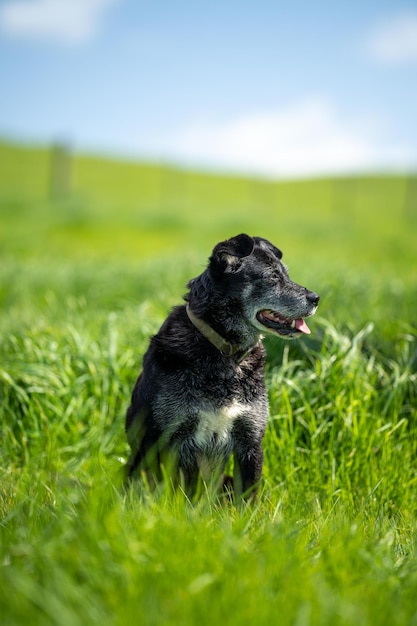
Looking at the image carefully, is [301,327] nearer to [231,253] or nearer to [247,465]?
[231,253]

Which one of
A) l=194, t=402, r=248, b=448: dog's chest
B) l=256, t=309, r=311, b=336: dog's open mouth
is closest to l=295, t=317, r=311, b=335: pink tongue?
l=256, t=309, r=311, b=336: dog's open mouth

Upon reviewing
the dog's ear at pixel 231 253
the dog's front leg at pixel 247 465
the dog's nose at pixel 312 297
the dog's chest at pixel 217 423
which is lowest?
the dog's front leg at pixel 247 465

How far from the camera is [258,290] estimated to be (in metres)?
3.26

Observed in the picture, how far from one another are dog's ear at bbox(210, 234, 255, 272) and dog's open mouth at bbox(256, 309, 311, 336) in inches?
12.7

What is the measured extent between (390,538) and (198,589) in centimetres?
102

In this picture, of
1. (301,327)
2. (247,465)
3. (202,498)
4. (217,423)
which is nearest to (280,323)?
(301,327)

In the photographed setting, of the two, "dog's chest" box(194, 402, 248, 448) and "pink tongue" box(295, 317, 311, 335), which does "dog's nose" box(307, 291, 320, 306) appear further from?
"dog's chest" box(194, 402, 248, 448)

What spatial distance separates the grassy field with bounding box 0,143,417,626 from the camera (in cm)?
178

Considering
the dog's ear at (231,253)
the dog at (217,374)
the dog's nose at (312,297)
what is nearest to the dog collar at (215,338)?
the dog at (217,374)

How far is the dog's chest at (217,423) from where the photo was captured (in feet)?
9.89

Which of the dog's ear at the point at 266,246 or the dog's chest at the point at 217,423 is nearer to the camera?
the dog's chest at the point at 217,423

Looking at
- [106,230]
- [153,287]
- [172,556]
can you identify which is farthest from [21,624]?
[106,230]

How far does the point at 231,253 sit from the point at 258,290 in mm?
270

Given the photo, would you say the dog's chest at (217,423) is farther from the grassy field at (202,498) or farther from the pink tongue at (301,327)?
the pink tongue at (301,327)
